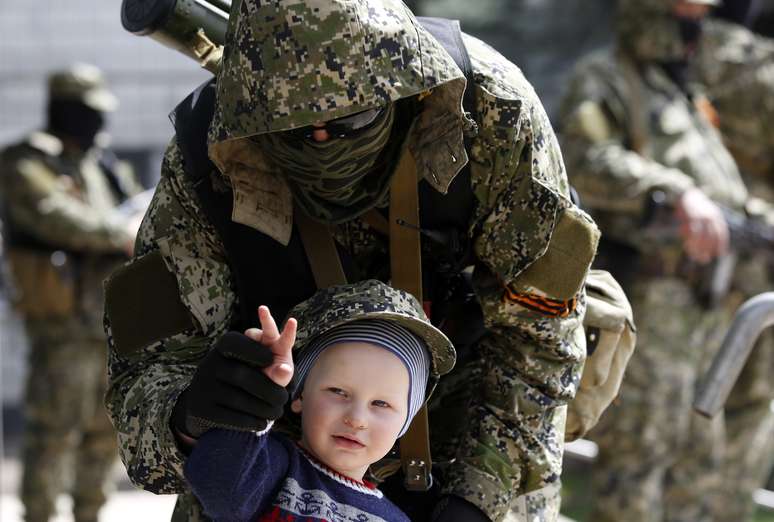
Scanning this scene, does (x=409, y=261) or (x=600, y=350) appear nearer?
Result: (x=409, y=261)

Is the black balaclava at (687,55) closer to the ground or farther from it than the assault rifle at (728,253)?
farther from it

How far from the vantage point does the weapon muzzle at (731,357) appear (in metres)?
3.50

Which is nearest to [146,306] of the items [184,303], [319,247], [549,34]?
[184,303]

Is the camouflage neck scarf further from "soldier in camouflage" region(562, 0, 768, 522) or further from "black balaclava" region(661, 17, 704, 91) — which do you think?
"black balaclava" region(661, 17, 704, 91)

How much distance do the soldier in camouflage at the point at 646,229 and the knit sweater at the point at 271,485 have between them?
3386 millimetres

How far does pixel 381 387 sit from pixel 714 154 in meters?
3.86

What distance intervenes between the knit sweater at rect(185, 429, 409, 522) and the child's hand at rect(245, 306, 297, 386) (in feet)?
0.39

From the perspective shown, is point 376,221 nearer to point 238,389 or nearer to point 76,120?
point 238,389

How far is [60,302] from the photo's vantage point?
23.7ft

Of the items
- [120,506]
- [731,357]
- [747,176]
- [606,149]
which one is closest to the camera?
[731,357]

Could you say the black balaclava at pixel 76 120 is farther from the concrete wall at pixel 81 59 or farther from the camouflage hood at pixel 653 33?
the concrete wall at pixel 81 59

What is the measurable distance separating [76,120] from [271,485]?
5.28 metres

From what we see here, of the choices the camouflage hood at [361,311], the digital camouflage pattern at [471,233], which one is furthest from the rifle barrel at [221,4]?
the camouflage hood at [361,311]

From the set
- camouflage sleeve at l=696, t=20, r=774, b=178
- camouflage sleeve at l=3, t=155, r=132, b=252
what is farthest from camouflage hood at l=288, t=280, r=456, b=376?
camouflage sleeve at l=3, t=155, r=132, b=252
